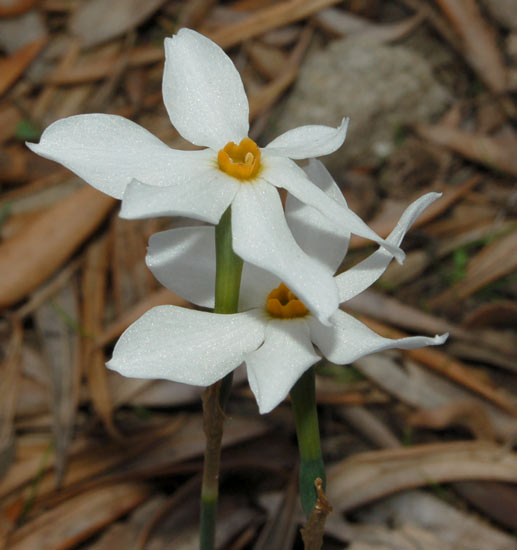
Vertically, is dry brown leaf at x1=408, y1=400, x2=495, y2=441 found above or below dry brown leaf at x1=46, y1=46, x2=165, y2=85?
below

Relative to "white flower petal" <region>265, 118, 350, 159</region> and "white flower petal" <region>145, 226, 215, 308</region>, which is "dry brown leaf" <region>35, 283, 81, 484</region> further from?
"white flower petal" <region>265, 118, 350, 159</region>

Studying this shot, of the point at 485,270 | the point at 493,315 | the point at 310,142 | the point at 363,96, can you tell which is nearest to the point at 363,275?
the point at 310,142

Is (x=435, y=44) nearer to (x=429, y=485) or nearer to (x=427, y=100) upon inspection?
(x=427, y=100)

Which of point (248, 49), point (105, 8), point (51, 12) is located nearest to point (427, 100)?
point (248, 49)

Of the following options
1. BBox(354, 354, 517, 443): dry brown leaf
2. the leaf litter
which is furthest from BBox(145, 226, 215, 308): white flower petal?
BBox(354, 354, 517, 443): dry brown leaf

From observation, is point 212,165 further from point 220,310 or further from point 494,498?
point 494,498

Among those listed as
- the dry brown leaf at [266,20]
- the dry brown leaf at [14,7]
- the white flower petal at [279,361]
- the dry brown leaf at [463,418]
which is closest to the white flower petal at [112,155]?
the white flower petal at [279,361]
